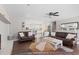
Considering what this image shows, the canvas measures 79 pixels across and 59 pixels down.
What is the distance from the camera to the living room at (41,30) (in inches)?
93.8

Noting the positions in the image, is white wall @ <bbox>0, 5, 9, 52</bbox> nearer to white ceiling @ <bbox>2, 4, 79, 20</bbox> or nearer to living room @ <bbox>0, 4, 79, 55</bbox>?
living room @ <bbox>0, 4, 79, 55</bbox>

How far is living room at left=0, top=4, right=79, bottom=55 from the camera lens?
2383 millimetres

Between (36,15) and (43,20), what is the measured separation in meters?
0.17

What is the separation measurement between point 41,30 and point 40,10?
15.1 inches

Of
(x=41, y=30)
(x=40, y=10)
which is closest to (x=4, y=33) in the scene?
(x=41, y=30)

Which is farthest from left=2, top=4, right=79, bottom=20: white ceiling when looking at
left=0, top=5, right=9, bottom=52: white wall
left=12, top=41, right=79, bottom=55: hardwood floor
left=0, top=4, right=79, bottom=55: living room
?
left=12, top=41, right=79, bottom=55: hardwood floor

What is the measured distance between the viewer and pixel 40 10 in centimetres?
239

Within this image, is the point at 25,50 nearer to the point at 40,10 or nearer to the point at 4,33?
the point at 4,33

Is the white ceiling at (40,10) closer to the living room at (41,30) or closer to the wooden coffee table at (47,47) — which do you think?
the living room at (41,30)

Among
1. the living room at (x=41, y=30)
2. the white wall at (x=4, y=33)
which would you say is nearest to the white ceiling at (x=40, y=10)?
the living room at (x=41, y=30)
